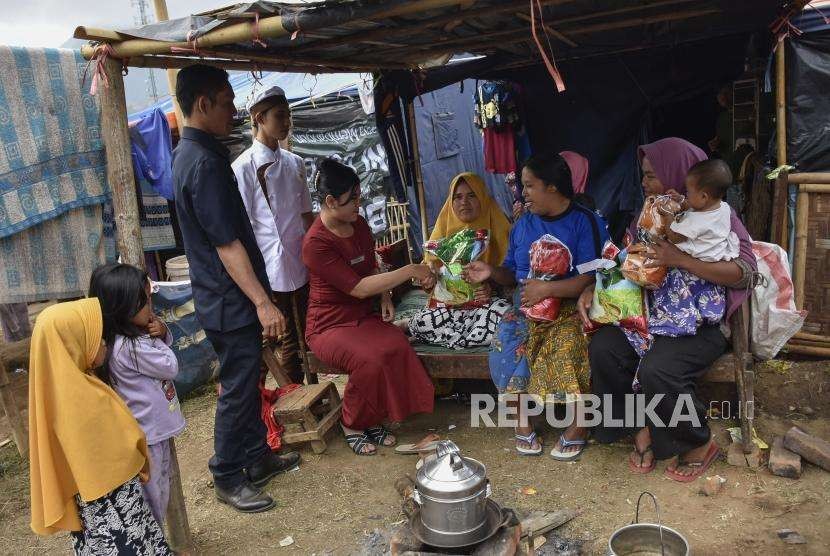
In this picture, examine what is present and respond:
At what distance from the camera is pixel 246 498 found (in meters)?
3.53

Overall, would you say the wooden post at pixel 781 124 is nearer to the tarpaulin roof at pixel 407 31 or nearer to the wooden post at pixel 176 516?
the tarpaulin roof at pixel 407 31

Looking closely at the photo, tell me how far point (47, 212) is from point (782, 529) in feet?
13.4

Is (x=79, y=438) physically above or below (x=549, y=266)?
below

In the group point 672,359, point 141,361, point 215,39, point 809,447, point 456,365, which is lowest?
point 809,447

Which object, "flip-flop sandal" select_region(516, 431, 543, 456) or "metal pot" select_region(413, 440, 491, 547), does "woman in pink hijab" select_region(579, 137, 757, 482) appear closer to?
"flip-flop sandal" select_region(516, 431, 543, 456)

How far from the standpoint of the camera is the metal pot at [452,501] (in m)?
2.47

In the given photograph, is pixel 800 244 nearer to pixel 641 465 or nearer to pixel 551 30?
pixel 641 465

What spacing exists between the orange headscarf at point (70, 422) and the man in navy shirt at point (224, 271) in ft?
2.74

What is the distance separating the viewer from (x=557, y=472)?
3.62 m

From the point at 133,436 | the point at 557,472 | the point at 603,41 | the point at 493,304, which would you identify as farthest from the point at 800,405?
the point at 133,436

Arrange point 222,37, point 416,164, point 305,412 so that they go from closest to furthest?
1. point 222,37
2. point 305,412
3. point 416,164

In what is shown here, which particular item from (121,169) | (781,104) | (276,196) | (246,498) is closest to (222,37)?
(121,169)

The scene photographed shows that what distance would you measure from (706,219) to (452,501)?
6.37 feet

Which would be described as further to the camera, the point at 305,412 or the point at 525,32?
the point at 525,32
